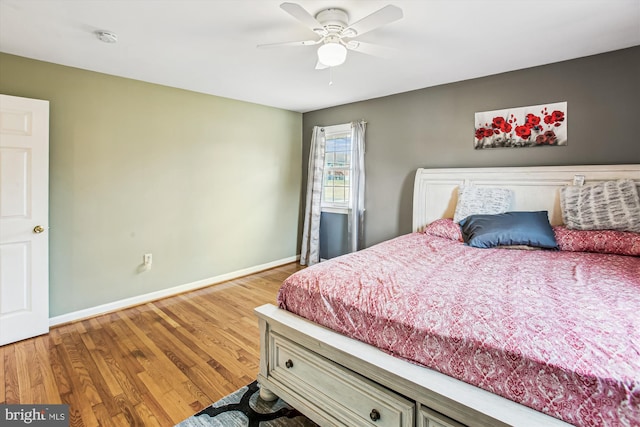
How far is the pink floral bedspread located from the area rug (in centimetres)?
59

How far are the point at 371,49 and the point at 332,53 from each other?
582mm

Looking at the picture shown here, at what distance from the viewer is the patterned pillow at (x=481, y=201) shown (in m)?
2.93

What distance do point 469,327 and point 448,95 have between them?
2.90 m

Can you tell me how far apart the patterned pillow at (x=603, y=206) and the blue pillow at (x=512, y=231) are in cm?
19

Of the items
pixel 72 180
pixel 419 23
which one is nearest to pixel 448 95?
pixel 419 23

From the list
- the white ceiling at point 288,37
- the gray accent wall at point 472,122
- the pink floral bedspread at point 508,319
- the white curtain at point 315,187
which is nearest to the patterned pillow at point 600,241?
the pink floral bedspread at point 508,319

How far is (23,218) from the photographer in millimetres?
2604

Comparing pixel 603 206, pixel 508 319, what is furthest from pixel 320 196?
pixel 508 319

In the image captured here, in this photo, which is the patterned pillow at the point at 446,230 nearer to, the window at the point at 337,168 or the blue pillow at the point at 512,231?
the blue pillow at the point at 512,231

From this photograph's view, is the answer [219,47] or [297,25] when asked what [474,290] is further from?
[219,47]

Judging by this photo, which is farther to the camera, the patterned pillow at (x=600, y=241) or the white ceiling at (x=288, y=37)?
the patterned pillow at (x=600, y=241)

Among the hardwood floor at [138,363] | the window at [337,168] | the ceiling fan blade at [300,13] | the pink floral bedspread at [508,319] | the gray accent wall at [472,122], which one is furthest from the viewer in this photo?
the window at [337,168]

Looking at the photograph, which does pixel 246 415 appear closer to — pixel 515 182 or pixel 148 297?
pixel 148 297

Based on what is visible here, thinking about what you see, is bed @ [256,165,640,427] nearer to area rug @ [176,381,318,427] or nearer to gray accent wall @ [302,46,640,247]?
area rug @ [176,381,318,427]
